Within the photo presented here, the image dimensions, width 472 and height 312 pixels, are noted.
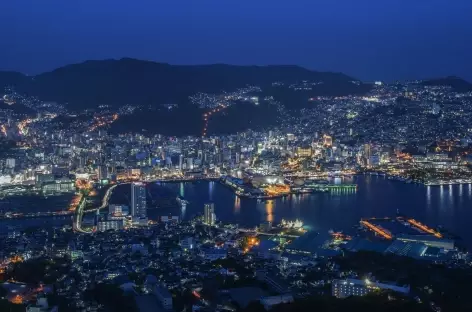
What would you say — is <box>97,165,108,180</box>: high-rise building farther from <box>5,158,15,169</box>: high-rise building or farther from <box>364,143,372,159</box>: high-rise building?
<box>364,143,372,159</box>: high-rise building

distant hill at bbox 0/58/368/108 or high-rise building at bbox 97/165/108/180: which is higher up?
distant hill at bbox 0/58/368/108

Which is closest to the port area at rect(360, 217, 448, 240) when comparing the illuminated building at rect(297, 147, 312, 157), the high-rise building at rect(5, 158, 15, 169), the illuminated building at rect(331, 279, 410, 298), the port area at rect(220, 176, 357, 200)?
the illuminated building at rect(331, 279, 410, 298)

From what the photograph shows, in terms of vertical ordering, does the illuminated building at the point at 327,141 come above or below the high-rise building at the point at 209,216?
above

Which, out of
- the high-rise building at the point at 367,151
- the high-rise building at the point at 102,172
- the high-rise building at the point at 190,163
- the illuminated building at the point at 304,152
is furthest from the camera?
the illuminated building at the point at 304,152

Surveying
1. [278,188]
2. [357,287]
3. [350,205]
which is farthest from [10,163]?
[357,287]

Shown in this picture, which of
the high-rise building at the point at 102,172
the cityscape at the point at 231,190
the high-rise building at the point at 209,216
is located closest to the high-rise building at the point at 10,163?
the cityscape at the point at 231,190

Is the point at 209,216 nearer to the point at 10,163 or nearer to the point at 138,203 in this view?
the point at 138,203

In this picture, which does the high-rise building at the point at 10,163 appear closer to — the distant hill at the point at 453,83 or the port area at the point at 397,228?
the port area at the point at 397,228
